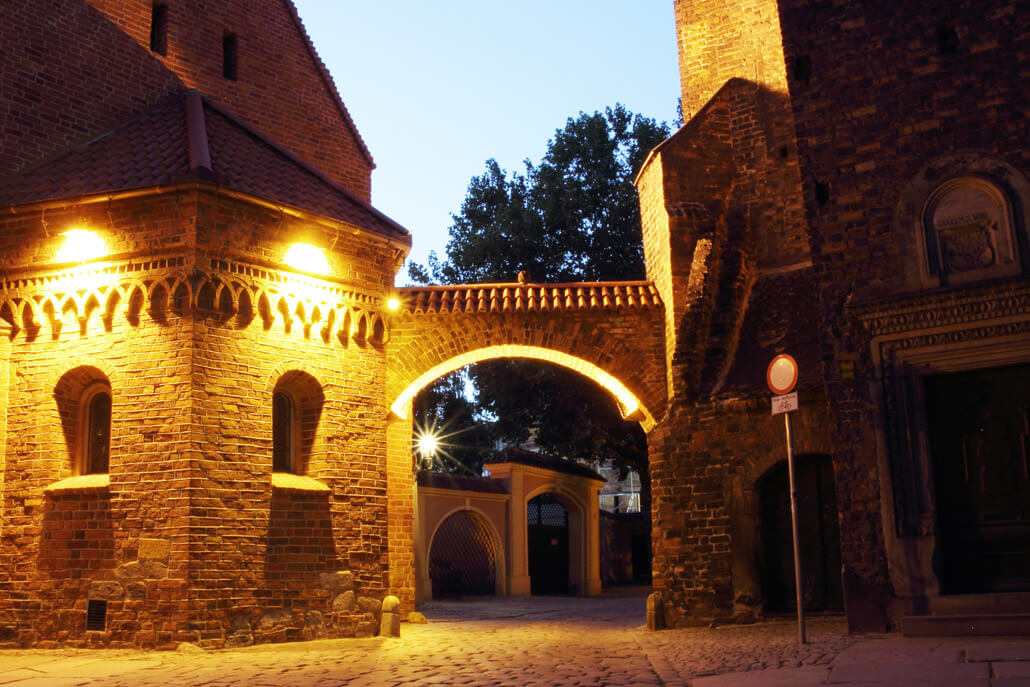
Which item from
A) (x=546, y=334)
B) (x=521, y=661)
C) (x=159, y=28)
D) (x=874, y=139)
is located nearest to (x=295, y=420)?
(x=546, y=334)

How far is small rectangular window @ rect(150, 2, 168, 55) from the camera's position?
1609 cm

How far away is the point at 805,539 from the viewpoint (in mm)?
13391

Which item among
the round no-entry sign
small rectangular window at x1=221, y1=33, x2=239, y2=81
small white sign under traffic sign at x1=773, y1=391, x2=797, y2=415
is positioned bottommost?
small white sign under traffic sign at x1=773, y1=391, x2=797, y2=415

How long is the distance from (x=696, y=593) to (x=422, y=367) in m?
4.94

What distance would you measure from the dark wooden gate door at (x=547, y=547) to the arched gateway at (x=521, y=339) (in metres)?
12.1

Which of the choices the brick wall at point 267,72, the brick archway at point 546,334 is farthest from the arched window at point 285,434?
the brick wall at point 267,72

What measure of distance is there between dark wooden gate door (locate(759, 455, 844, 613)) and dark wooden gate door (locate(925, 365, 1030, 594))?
266 cm

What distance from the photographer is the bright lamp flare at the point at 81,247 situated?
42.2ft

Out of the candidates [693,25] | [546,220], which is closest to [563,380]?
[546,220]

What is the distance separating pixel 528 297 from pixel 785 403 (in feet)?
19.5

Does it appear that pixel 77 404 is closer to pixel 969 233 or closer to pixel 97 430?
pixel 97 430

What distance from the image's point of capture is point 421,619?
15703 mm

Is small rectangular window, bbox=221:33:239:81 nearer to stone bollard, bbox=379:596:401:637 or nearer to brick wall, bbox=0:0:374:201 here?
brick wall, bbox=0:0:374:201

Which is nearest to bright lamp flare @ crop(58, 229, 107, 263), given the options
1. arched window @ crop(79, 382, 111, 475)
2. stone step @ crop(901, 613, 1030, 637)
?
arched window @ crop(79, 382, 111, 475)
